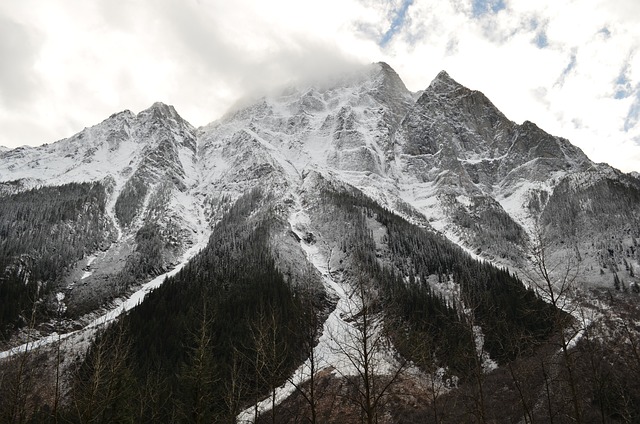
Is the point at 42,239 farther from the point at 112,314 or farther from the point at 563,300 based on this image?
the point at 563,300

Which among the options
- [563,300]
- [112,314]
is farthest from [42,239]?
[563,300]

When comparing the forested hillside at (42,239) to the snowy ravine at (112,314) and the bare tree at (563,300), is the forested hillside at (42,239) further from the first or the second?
the bare tree at (563,300)

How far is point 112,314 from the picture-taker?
119 m

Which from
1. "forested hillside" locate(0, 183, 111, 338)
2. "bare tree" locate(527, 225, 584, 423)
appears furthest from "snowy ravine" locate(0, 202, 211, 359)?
"bare tree" locate(527, 225, 584, 423)

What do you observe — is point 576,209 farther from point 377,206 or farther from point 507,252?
point 377,206

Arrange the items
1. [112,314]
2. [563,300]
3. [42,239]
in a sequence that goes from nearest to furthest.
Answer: [563,300]
[112,314]
[42,239]

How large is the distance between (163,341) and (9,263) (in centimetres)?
8010

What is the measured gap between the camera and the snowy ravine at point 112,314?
67887 millimetres

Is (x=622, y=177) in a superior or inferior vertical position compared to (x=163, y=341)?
superior

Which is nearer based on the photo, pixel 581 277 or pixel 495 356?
pixel 495 356


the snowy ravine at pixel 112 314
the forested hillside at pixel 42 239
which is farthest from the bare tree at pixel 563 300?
the forested hillside at pixel 42 239

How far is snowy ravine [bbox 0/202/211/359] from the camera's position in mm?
67887

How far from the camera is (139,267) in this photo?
5851 inches

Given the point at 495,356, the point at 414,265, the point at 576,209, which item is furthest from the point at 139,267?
the point at 576,209
